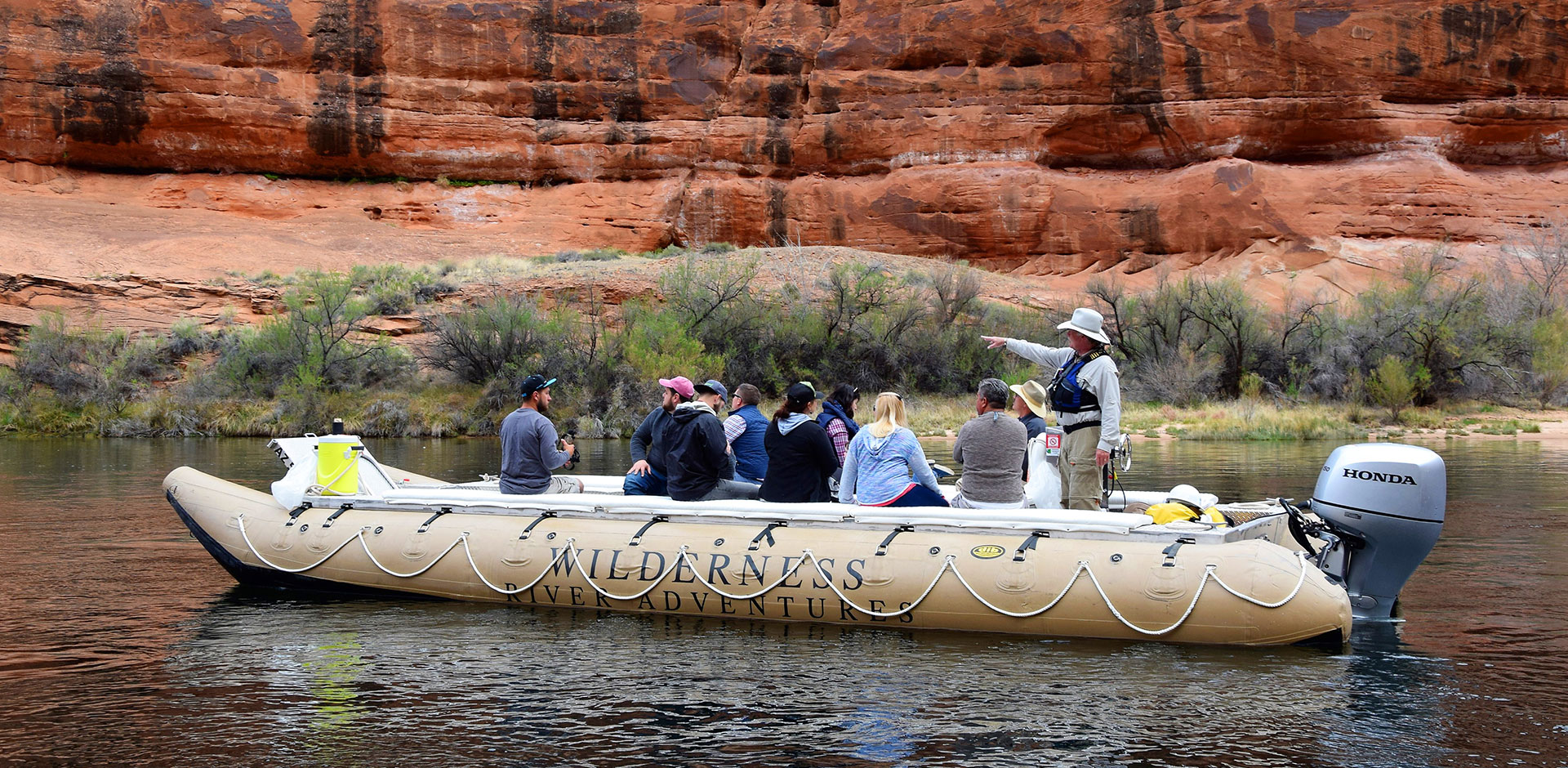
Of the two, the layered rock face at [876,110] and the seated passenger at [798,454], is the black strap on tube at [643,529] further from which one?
the layered rock face at [876,110]

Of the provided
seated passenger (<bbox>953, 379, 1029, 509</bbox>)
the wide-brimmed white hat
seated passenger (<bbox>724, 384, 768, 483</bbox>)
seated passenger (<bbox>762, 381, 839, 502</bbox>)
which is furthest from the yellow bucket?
the wide-brimmed white hat

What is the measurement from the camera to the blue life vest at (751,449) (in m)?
9.55

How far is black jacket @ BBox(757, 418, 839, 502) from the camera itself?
28.7 feet

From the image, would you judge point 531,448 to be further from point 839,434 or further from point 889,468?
point 889,468

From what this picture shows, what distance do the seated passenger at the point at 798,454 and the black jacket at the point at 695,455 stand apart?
35 centimetres

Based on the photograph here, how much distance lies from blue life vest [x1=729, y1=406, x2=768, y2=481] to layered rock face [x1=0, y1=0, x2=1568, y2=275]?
31671mm

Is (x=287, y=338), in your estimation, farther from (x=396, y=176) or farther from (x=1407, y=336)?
(x=1407, y=336)

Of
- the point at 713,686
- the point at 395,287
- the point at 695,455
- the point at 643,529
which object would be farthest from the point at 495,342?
the point at 713,686

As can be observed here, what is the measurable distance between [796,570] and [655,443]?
192 cm

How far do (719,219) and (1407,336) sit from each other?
77.1 feet

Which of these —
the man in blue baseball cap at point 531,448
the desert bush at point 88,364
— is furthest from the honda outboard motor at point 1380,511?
the desert bush at point 88,364

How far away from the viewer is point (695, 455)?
29.7 feet

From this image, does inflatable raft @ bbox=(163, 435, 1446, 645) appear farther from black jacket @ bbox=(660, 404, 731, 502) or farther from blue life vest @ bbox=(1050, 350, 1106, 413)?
blue life vest @ bbox=(1050, 350, 1106, 413)

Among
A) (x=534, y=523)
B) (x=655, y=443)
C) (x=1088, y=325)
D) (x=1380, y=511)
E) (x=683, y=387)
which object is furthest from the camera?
(x=655, y=443)
